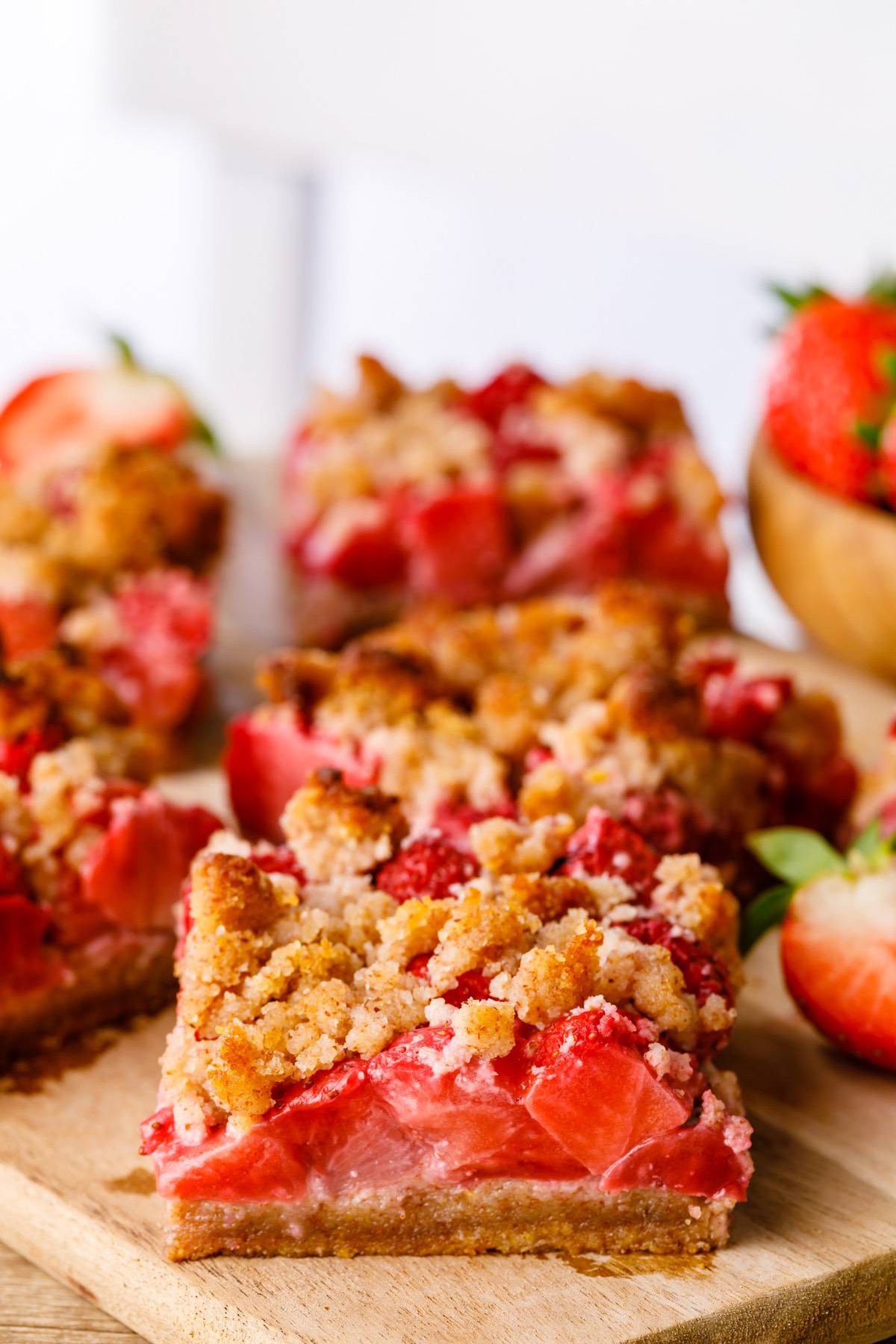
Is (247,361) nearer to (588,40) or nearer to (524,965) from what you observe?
(588,40)

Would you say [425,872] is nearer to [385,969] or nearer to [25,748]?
[385,969]

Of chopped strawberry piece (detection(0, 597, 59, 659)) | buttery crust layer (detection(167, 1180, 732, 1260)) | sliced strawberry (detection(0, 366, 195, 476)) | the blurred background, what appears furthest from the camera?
the blurred background

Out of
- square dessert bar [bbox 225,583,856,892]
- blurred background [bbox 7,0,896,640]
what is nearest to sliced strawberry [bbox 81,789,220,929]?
square dessert bar [bbox 225,583,856,892]

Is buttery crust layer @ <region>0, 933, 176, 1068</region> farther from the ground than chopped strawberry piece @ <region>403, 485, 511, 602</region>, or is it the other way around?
chopped strawberry piece @ <region>403, 485, 511, 602</region>

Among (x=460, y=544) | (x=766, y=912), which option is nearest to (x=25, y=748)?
(x=766, y=912)

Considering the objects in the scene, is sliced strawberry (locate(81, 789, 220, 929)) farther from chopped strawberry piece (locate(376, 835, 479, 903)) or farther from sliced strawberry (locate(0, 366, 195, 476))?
sliced strawberry (locate(0, 366, 195, 476))

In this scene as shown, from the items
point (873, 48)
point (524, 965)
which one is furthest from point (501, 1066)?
point (873, 48)

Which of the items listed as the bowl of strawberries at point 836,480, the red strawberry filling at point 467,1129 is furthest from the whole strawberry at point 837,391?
the red strawberry filling at point 467,1129
